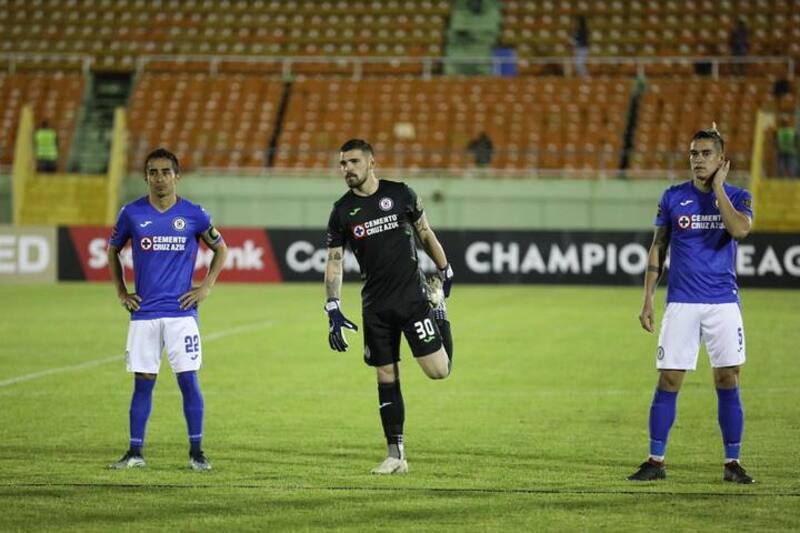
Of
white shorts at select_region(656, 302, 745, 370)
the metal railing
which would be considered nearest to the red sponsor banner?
the metal railing

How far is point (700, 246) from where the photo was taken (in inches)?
368

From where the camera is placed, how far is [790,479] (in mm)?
9352

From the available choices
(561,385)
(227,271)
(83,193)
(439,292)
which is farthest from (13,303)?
(439,292)

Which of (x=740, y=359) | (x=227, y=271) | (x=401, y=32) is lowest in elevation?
(x=227, y=271)

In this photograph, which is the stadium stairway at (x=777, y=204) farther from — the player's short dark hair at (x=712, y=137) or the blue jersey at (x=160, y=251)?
the blue jersey at (x=160, y=251)

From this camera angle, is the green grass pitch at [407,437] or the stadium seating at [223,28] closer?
the green grass pitch at [407,437]

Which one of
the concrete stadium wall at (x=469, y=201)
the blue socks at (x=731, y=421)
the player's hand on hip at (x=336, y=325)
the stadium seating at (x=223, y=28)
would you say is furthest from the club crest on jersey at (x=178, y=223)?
the stadium seating at (x=223, y=28)

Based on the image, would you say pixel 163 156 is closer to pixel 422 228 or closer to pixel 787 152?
pixel 422 228

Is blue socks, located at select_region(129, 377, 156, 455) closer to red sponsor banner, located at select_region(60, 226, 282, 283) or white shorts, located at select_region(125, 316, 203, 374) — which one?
white shorts, located at select_region(125, 316, 203, 374)

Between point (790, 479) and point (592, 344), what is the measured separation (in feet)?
32.6

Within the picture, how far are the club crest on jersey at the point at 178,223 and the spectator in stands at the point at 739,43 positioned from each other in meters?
29.7

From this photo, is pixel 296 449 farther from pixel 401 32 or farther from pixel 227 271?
pixel 401 32

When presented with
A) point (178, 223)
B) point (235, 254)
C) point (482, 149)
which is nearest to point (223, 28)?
point (482, 149)

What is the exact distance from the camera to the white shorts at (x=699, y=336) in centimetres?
924
